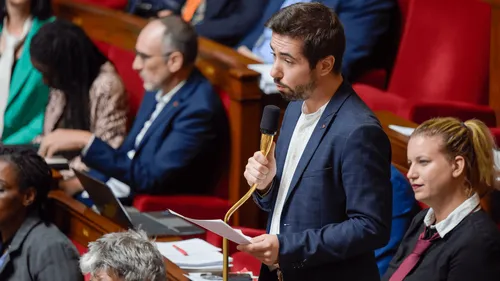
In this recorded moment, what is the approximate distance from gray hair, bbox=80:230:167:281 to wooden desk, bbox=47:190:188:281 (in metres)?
0.42

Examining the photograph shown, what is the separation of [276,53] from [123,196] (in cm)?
104

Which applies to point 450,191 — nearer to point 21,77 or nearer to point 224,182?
point 224,182

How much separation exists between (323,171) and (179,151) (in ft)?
3.14

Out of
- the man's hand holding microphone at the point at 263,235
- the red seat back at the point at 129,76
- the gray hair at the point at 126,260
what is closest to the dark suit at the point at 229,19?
the red seat back at the point at 129,76

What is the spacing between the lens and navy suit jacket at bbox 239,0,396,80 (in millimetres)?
2297

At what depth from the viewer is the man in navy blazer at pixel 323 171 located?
108 cm

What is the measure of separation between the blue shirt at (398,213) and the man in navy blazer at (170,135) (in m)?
0.55

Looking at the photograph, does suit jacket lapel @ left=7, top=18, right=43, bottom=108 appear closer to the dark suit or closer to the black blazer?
the dark suit

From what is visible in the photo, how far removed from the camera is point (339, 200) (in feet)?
3.63

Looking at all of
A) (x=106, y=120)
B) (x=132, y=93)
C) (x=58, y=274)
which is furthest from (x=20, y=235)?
(x=132, y=93)

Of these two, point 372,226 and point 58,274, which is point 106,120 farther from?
point 372,226

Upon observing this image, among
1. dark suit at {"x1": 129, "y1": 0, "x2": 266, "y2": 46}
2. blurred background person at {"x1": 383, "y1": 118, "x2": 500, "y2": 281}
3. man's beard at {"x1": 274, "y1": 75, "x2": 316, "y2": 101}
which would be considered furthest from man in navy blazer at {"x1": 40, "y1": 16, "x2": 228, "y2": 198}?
man's beard at {"x1": 274, "y1": 75, "x2": 316, "y2": 101}

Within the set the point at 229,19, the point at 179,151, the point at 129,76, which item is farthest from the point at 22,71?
the point at 179,151

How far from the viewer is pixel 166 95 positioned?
2115 mm
